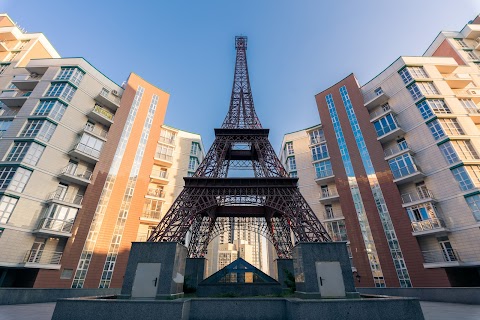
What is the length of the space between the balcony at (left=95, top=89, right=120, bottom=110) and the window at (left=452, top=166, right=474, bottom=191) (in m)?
44.4

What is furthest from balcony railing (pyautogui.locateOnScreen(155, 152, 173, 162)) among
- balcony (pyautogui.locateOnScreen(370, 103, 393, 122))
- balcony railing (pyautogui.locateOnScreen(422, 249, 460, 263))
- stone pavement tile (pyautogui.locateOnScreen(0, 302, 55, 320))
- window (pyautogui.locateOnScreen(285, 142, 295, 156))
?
balcony railing (pyautogui.locateOnScreen(422, 249, 460, 263))

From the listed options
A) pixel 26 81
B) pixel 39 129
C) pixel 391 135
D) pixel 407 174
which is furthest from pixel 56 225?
pixel 391 135

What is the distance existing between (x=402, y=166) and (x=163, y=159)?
114 ft

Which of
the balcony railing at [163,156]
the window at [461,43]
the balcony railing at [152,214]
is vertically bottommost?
the balcony railing at [152,214]

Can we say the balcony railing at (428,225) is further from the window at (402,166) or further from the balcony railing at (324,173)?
the balcony railing at (324,173)

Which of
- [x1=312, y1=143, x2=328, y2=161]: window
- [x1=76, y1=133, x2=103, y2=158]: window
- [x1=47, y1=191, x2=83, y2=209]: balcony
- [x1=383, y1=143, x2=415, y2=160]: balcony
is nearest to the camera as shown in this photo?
[x1=47, y1=191, x2=83, y2=209]: balcony

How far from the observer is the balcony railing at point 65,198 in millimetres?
23781

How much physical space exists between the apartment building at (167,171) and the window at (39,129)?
1319 centimetres

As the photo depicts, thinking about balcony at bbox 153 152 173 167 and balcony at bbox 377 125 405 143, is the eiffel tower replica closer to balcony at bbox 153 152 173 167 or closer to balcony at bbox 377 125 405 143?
balcony at bbox 153 152 173 167

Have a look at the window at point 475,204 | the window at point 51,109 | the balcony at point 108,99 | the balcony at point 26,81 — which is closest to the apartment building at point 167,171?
the balcony at point 108,99

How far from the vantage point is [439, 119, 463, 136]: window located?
81.7ft

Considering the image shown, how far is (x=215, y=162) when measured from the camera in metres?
22.3

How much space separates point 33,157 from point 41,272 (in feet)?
39.8

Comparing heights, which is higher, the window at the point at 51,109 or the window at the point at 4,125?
the window at the point at 51,109
